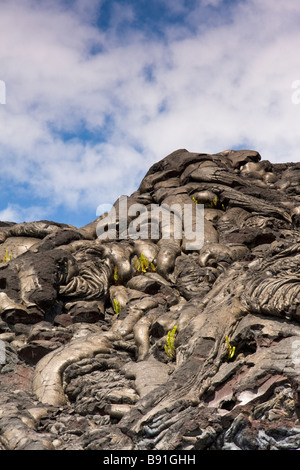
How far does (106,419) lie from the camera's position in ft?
33.1

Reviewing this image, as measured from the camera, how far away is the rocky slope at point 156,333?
8641mm

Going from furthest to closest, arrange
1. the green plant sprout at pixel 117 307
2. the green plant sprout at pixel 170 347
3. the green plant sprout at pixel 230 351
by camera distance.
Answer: the green plant sprout at pixel 117 307 → the green plant sprout at pixel 170 347 → the green plant sprout at pixel 230 351

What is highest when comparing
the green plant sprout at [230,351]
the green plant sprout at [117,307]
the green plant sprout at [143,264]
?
the green plant sprout at [143,264]

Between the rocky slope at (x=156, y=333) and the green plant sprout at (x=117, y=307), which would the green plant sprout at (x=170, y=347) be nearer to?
the rocky slope at (x=156, y=333)

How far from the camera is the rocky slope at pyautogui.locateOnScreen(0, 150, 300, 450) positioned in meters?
8.64

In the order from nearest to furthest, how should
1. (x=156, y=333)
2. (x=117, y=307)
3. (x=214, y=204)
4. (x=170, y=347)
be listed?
(x=170, y=347)
(x=156, y=333)
(x=117, y=307)
(x=214, y=204)

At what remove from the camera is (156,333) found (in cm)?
1356

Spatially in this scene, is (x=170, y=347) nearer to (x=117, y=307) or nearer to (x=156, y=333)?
(x=156, y=333)

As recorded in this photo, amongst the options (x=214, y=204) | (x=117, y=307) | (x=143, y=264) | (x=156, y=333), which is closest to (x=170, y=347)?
(x=156, y=333)

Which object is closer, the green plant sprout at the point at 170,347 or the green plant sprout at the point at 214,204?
the green plant sprout at the point at 170,347

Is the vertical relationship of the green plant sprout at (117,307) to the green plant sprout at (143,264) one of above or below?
below

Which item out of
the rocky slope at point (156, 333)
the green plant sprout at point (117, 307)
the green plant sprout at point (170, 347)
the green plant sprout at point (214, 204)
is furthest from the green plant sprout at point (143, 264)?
the green plant sprout at point (170, 347)

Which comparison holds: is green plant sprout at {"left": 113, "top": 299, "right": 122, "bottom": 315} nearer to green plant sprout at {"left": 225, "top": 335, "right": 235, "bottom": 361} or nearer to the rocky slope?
the rocky slope
